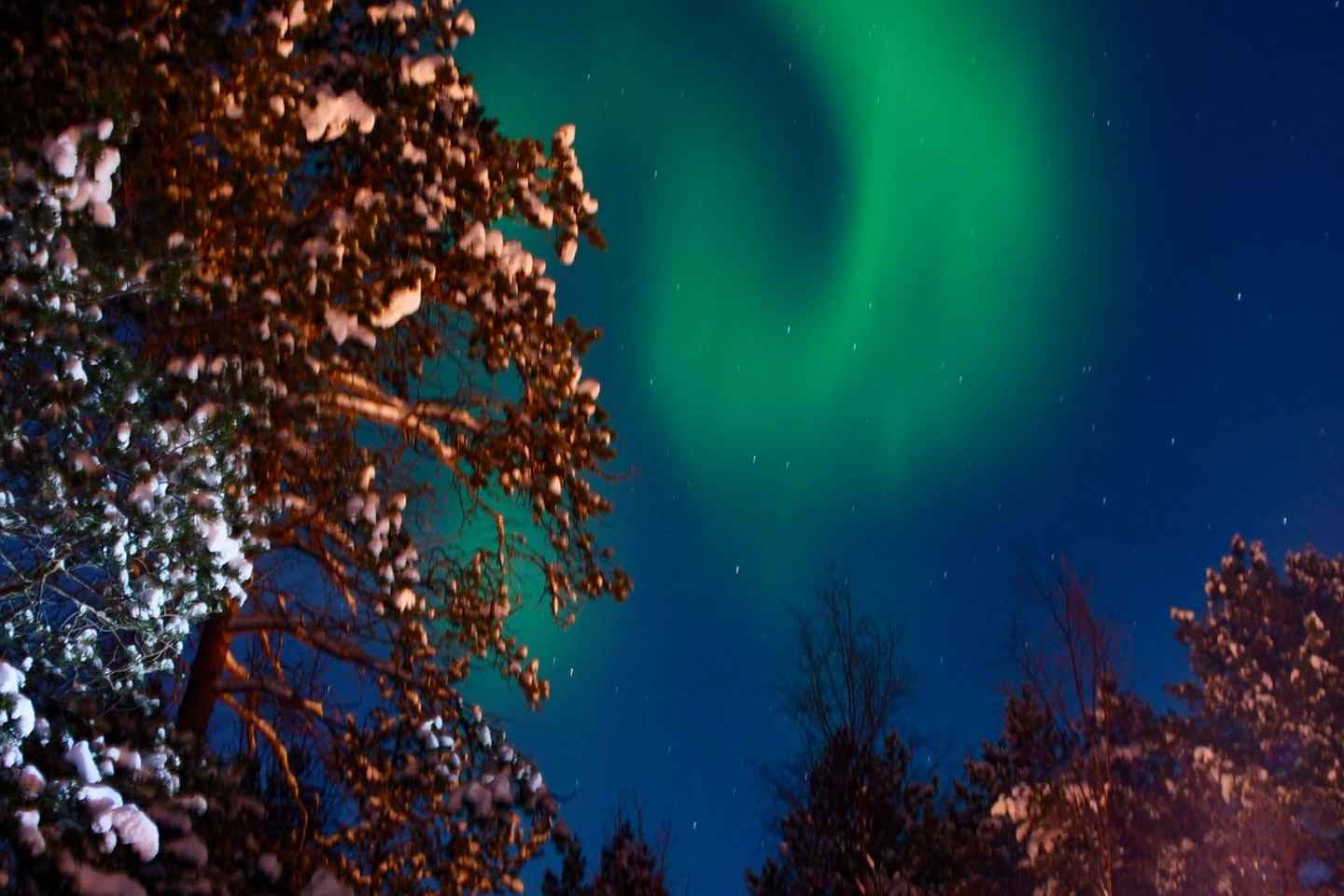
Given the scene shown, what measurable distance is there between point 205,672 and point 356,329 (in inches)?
132

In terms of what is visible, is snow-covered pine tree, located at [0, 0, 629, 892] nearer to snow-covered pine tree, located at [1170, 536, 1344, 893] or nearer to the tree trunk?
the tree trunk

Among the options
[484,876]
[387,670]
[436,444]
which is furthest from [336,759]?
[436,444]

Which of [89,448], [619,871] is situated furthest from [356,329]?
[619,871]

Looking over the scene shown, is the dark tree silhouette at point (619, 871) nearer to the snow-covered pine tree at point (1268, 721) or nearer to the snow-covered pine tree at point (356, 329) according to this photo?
the snow-covered pine tree at point (1268, 721)

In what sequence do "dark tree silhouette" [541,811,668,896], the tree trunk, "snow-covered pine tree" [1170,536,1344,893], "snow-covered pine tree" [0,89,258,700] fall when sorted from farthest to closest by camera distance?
"dark tree silhouette" [541,811,668,896], "snow-covered pine tree" [1170,536,1344,893], the tree trunk, "snow-covered pine tree" [0,89,258,700]

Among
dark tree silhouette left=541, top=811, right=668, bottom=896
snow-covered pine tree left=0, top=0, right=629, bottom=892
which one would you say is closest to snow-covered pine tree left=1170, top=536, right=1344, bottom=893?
dark tree silhouette left=541, top=811, right=668, bottom=896

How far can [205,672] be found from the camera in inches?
306

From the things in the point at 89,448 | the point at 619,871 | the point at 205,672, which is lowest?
the point at 89,448

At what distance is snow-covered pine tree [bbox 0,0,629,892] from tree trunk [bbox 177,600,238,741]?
0.02 metres

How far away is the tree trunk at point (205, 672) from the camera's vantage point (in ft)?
24.9

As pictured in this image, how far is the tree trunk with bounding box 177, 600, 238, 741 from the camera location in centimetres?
759

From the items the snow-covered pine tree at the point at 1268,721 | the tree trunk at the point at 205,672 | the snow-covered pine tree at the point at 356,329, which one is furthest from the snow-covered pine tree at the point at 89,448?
the snow-covered pine tree at the point at 1268,721

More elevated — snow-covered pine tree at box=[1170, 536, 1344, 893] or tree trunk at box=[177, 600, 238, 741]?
snow-covered pine tree at box=[1170, 536, 1344, 893]

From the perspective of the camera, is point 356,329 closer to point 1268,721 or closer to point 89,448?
point 89,448
